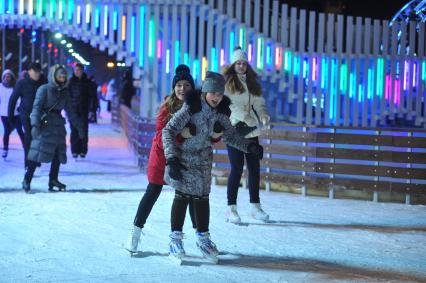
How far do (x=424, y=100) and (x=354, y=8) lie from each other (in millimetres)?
19861

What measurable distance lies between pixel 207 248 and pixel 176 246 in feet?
0.76

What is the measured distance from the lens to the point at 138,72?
16.5 m

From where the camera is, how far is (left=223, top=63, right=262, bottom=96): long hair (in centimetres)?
745

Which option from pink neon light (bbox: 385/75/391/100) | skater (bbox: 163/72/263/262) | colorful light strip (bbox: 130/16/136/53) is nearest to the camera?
skater (bbox: 163/72/263/262)

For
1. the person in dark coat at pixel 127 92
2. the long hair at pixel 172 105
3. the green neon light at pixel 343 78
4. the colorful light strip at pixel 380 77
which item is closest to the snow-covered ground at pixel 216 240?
the long hair at pixel 172 105

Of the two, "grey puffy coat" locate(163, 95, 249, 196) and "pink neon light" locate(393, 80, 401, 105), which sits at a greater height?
"pink neon light" locate(393, 80, 401, 105)

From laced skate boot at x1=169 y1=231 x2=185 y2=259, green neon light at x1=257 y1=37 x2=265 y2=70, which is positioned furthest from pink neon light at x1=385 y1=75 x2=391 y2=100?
laced skate boot at x1=169 y1=231 x2=185 y2=259

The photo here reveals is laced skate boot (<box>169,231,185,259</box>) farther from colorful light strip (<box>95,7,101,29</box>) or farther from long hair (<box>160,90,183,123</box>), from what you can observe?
colorful light strip (<box>95,7,101,29</box>)

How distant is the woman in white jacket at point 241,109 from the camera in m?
7.43

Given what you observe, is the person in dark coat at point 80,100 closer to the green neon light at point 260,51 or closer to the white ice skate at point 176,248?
the green neon light at point 260,51

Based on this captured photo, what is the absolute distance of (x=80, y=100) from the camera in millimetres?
13703

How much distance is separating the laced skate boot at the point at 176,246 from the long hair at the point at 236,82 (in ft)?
6.98

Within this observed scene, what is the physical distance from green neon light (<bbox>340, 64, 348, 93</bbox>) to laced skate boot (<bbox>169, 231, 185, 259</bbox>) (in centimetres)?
1189

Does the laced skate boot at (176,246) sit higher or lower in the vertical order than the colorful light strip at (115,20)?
lower
